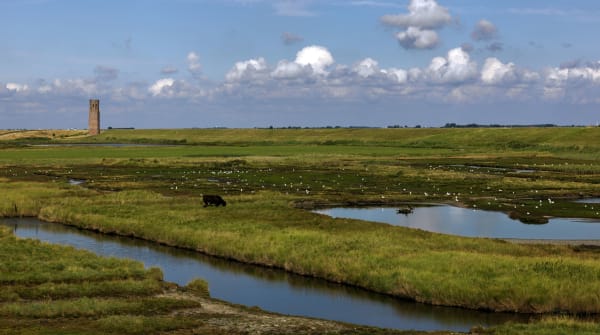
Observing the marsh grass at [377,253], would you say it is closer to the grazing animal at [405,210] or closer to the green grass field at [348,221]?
the green grass field at [348,221]

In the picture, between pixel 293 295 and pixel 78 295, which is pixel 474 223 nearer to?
pixel 293 295

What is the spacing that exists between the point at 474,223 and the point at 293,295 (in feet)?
81.6

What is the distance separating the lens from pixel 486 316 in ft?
94.7

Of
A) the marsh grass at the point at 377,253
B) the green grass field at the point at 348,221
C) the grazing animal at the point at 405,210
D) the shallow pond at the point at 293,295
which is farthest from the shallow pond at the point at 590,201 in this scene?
the shallow pond at the point at 293,295

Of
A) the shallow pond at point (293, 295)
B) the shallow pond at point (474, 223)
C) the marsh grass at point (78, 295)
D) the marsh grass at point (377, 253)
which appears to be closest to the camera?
the marsh grass at point (78, 295)

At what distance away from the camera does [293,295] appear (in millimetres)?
33188

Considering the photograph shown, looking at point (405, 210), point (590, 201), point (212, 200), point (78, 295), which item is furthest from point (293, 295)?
point (590, 201)

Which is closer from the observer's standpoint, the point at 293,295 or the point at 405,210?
the point at 293,295

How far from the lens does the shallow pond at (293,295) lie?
28.7 meters

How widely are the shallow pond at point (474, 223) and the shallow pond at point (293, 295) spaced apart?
55.3ft

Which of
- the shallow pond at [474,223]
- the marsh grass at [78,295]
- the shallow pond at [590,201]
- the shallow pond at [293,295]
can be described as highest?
the shallow pond at [590,201]

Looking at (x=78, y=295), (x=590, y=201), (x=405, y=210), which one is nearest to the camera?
(x=78, y=295)

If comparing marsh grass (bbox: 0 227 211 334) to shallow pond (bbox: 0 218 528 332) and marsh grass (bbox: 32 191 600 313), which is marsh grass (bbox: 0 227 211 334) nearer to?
shallow pond (bbox: 0 218 528 332)

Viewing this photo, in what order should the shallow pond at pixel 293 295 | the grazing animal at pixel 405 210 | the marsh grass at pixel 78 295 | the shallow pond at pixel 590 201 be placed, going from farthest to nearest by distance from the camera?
the shallow pond at pixel 590 201, the grazing animal at pixel 405 210, the shallow pond at pixel 293 295, the marsh grass at pixel 78 295
